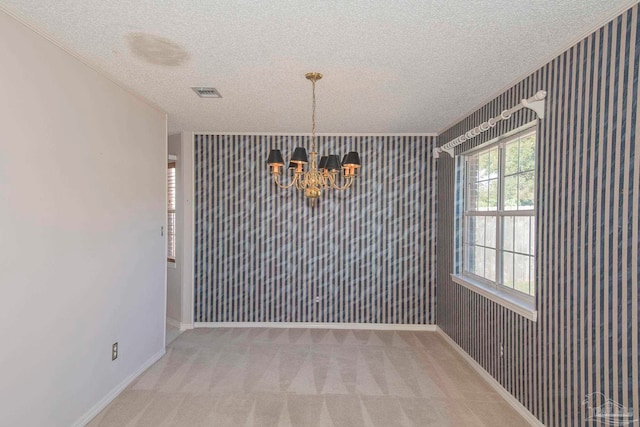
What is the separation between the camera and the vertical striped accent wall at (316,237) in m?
4.80

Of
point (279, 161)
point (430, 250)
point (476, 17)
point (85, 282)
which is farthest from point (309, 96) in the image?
point (430, 250)

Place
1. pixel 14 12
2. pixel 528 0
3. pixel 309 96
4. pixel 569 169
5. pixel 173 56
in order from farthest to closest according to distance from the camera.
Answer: pixel 309 96 < pixel 173 56 < pixel 569 169 < pixel 14 12 < pixel 528 0

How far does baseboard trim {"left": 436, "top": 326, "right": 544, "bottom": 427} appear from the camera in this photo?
2.62 meters

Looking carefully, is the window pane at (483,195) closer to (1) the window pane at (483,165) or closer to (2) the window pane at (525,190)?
(1) the window pane at (483,165)

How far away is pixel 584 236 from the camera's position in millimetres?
2131

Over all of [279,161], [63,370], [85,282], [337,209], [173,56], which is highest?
[173,56]

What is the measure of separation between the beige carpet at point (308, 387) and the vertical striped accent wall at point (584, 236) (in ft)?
1.87

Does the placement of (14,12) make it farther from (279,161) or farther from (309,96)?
(309,96)

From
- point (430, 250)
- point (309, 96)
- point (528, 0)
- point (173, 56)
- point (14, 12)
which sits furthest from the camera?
point (430, 250)

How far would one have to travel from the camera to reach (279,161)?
2.89 meters

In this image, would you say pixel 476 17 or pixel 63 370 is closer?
pixel 476 17

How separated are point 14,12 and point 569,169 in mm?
3289

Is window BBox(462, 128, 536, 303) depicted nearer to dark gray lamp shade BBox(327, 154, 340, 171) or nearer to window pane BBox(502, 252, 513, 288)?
window pane BBox(502, 252, 513, 288)

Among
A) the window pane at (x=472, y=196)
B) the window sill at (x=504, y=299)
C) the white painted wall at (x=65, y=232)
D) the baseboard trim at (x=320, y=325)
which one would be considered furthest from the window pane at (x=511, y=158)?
the white painted wall at (x=65, y=232)
